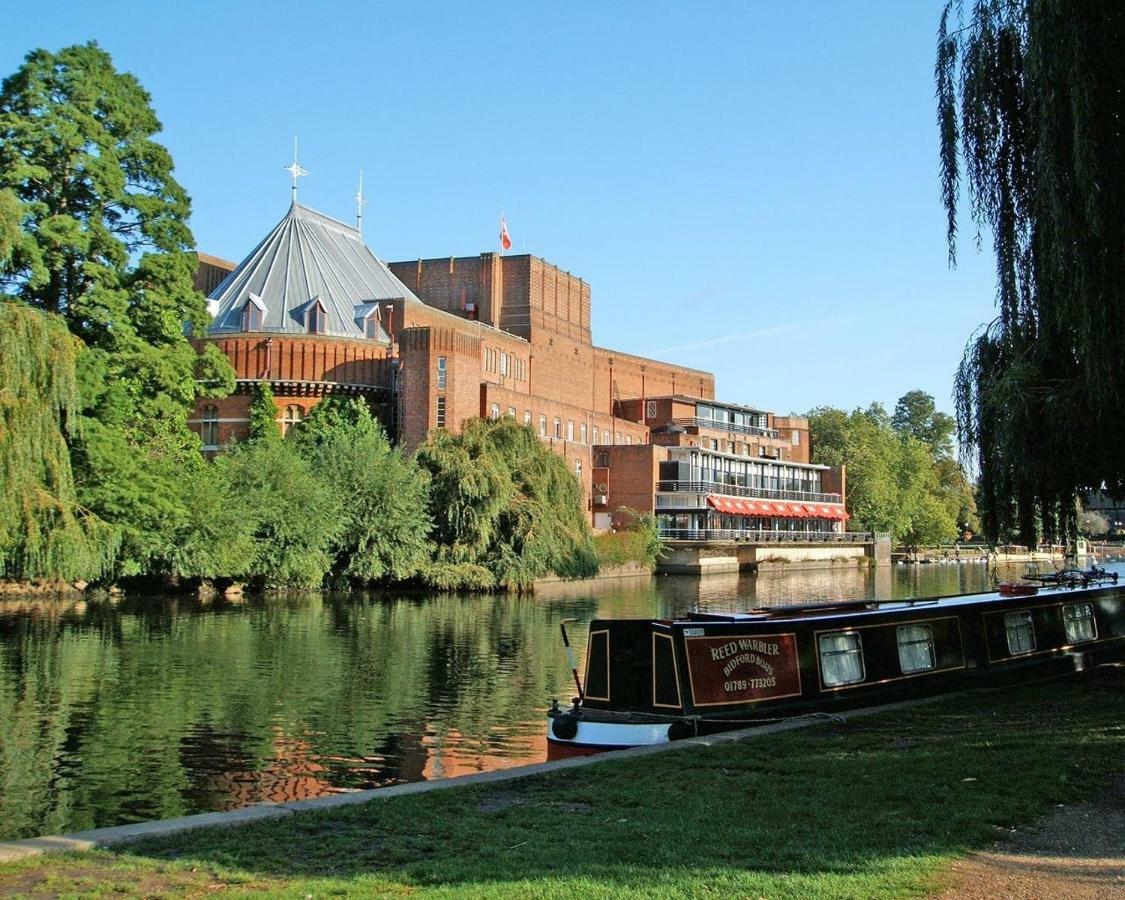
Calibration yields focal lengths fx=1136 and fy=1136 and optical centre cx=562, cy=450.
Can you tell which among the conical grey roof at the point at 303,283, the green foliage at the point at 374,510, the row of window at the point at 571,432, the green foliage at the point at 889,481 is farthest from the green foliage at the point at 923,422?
the green foliage at the point at 374,510

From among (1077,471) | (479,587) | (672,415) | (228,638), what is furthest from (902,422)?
(1077,471)

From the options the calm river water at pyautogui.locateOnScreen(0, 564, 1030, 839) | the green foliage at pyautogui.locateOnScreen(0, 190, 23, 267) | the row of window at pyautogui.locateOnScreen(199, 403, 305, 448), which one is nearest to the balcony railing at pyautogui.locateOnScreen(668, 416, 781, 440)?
the row of window at pyautogui.locateOnScreen(199, 403, 305, 448)

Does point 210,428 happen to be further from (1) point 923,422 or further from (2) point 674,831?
(1) point 923,422

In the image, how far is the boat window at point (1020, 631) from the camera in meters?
18.0

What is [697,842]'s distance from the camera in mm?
7430

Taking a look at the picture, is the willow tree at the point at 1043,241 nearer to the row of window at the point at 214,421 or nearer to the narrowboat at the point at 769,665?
the narrowboat at the point at 769,665

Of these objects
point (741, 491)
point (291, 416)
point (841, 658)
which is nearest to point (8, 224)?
point (841, 658)

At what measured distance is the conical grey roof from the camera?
65000 mm

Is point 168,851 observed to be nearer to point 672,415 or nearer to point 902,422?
point 672,415

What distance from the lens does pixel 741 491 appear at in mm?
86938

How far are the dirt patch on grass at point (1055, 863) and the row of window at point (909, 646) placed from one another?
21.9ft

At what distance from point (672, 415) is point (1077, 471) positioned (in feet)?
270

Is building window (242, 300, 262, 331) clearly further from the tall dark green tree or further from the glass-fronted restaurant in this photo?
the glass-fronted restaurant

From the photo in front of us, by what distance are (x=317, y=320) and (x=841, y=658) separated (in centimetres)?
5300
